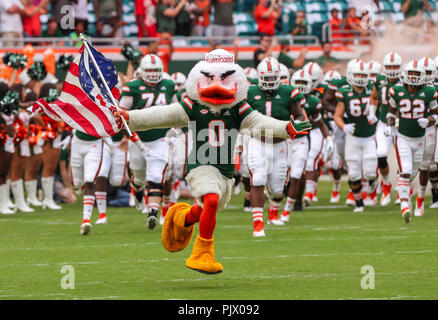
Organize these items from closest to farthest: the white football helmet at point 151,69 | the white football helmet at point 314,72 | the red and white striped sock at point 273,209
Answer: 1. the white football helmet at point 151,69
2. the red and white striped sock at point 273,209
3. the white football helmet at point 314,72

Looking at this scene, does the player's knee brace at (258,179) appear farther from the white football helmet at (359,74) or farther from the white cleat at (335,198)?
the white cleat at (335,198)

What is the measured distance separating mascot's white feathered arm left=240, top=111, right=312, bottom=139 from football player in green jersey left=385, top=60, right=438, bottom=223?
486cm

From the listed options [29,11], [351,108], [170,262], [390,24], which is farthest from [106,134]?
[390,24]

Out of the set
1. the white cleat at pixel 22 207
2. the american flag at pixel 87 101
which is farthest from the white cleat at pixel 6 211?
the american flag at pixel 87 101

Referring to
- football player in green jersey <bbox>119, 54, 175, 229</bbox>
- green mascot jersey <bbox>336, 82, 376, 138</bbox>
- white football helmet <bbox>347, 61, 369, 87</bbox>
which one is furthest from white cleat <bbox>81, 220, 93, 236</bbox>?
white football helmet <bbox>347, 61, 369, 87</bbox>

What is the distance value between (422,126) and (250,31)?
10277 millimetres

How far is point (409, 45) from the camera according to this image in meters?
22.0

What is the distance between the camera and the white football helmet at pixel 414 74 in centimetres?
1262

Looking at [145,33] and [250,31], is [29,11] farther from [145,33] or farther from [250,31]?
[250,31]

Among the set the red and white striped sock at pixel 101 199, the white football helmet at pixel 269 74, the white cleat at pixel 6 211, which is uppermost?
the white football helmet at pixel 269 74

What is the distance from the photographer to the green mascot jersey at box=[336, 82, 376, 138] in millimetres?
14539

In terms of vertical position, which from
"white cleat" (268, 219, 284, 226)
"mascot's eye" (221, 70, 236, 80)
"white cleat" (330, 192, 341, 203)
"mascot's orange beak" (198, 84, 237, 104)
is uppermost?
"mascot's eye" (221, 70, 236, 80)

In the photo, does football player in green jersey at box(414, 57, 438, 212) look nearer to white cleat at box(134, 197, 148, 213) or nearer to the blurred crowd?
white cleat at box(134, 197, 148, 213)

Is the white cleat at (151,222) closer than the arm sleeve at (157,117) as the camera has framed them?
No
